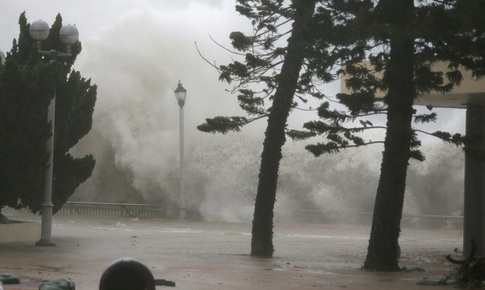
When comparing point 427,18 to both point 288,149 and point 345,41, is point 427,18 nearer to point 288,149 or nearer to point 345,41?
point 345,41

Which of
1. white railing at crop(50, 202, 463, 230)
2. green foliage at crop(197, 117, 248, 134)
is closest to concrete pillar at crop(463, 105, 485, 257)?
green foliage at crop(197, 117, 248, 134)

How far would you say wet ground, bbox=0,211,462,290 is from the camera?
53.0 ft

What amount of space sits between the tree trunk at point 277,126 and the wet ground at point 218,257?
2.02ft

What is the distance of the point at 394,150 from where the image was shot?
20.2 meters

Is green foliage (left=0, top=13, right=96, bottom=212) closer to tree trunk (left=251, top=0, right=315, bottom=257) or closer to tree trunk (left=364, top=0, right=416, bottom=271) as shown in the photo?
tree trunk (left=251, top=0, right=315, bottom=257)

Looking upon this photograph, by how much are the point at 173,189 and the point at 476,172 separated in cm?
2906

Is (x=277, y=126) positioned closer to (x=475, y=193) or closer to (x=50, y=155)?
(x=50, y=155)

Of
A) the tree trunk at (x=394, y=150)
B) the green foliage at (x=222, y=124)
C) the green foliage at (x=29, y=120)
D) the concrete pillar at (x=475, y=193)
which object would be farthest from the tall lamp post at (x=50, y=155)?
the concrete pillar at (x=475, y=193)

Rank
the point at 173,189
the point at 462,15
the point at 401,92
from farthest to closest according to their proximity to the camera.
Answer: the point at 173,189
the point at 401,92
the point at 462,15

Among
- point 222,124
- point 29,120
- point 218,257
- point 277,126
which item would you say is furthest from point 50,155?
point 277,126

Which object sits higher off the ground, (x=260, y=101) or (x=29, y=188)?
(x=260, y=101)

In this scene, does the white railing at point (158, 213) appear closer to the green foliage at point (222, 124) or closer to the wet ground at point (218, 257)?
the wet ground at point (218, 257)

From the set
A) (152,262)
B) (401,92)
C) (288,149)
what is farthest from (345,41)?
(288,149)

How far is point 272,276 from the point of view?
56.5 ft
